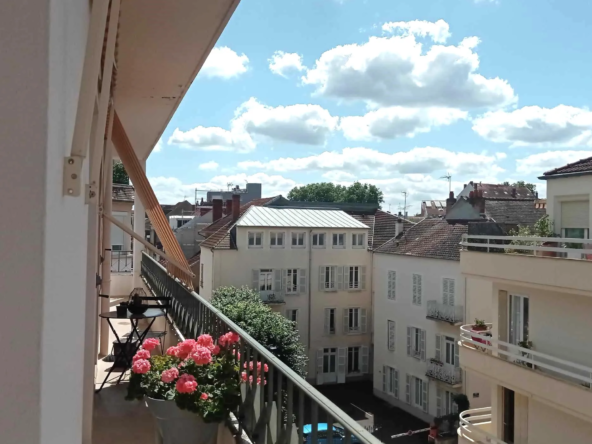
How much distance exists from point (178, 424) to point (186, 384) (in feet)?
0.91

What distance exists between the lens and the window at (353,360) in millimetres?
27078

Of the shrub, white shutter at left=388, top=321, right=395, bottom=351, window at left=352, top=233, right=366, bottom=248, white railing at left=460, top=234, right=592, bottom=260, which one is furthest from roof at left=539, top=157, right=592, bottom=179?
window at left=352, top=233, right=366, bottom=248

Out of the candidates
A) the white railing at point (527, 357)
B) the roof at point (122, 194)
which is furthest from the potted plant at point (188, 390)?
the roof at point (122, 194)

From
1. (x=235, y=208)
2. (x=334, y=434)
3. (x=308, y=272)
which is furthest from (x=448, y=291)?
(x=334, y=434)

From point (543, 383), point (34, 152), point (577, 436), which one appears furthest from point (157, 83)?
point (577, 436)

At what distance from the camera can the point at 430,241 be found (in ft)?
75.3

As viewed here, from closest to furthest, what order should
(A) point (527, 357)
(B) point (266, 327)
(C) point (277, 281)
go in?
(A) point (527, 357)
(B) point (266, 327)
(C) point (277, 281)

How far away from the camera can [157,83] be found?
430cm

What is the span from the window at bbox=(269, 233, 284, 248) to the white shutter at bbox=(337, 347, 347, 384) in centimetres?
605

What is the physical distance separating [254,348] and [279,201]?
85.5 feet

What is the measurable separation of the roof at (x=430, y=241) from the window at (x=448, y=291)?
2.99ft

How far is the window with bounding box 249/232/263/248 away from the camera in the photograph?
25.0m

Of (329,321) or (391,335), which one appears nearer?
(391,335)

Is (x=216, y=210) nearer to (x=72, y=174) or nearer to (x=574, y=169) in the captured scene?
(x=574, y=169)
